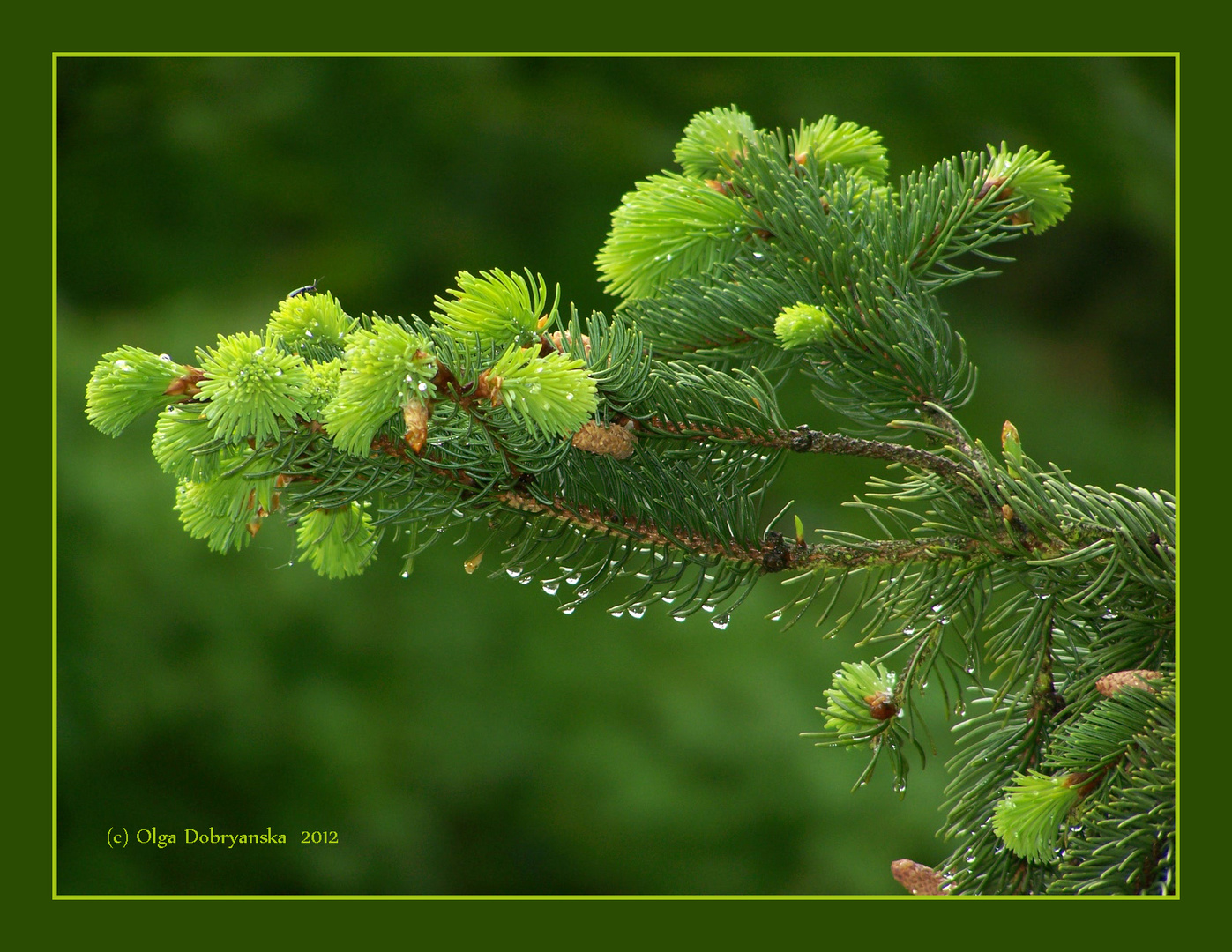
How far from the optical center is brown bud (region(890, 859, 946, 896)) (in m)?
0.76

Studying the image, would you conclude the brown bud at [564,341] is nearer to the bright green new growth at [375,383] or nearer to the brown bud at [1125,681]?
the bright green new growth at [375,383]

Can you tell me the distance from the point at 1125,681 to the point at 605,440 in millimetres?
386

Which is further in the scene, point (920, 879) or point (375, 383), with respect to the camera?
point (920, 879)

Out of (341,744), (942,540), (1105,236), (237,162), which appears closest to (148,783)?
(341,744)

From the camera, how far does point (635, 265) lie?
2.75ft

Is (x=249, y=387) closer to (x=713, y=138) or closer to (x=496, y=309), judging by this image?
(x=496, y=309)

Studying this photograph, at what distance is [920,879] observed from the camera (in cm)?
76

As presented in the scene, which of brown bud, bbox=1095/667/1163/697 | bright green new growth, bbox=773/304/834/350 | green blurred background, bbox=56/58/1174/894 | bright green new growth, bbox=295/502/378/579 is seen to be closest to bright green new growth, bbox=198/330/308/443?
bright green new growth, bbox=295/502/378/579

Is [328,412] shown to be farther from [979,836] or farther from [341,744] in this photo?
[341,744]

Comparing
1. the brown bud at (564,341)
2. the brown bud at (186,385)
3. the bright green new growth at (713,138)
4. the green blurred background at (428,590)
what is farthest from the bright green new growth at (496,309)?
the green blurred background at (428,590)

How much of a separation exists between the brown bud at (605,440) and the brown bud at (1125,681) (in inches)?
14.2

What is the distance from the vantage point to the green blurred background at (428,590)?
2.27m

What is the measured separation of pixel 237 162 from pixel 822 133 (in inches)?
87.6

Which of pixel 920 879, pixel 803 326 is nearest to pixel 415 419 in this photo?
pixel 803 326
